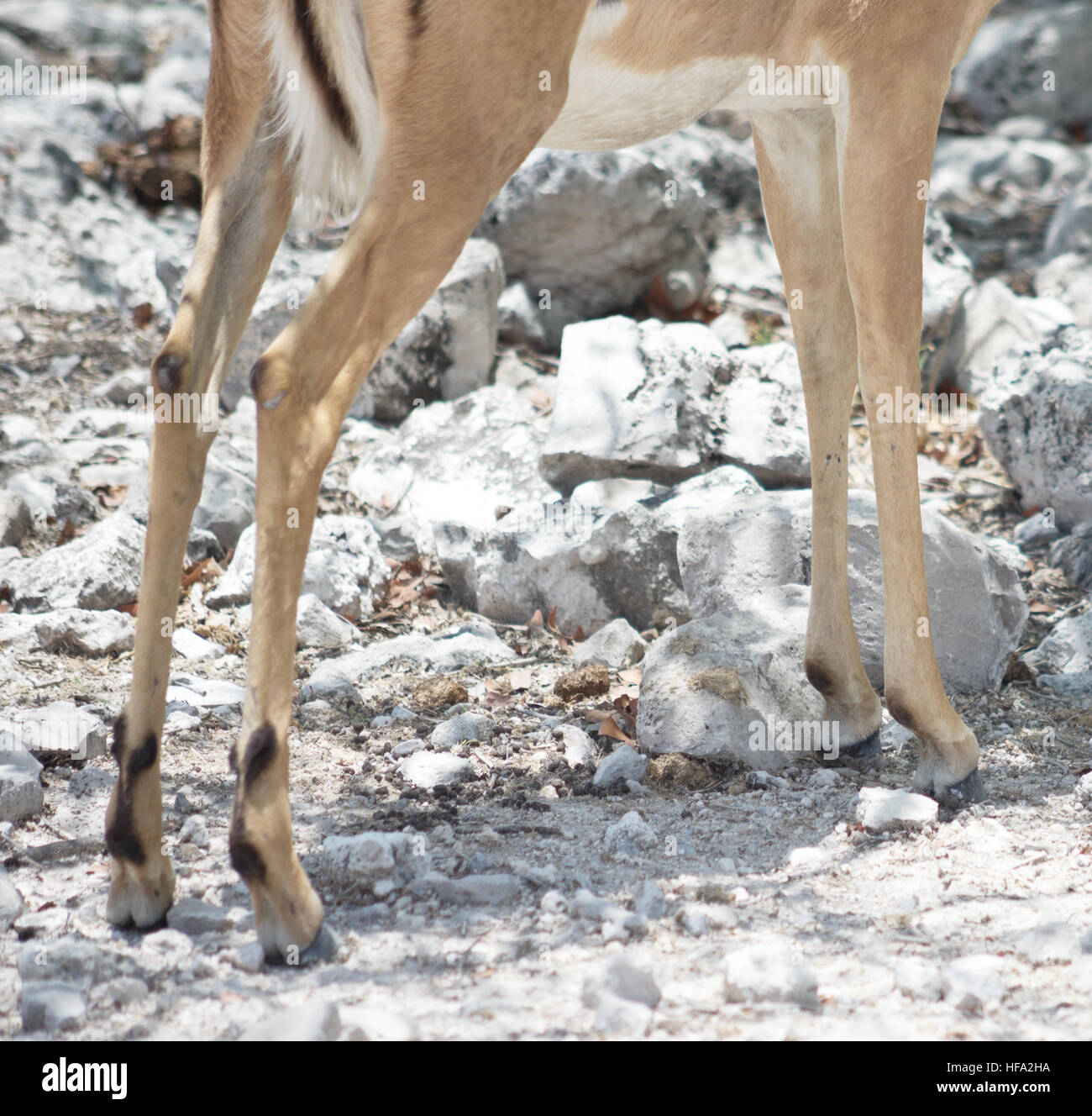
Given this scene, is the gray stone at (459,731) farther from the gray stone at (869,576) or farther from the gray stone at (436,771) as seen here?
the gray stone at (869,576)

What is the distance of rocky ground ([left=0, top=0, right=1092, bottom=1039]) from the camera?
264 centimetres

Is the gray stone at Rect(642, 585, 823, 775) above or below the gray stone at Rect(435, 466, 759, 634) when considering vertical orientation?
below

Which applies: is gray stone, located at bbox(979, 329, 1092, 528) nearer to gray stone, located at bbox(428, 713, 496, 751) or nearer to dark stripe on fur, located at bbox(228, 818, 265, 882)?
gray stone, located at bbox(428, 713, 496, 751)

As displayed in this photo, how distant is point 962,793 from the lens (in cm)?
371

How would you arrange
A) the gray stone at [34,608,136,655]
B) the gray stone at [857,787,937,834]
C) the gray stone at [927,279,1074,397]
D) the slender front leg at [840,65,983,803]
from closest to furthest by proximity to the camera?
the gray stone at [857,787,937,834] → the slender front leg at [840,65,983,803] → the gray stone at [34,608,136,655] → the gray stone at [927,279,1074,397]

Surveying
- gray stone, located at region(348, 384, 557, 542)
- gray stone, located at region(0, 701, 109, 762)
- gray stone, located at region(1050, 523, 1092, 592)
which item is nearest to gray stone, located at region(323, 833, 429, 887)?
gray stone, located at region(0, 701, 109, 762)

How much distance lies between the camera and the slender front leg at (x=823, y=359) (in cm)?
407

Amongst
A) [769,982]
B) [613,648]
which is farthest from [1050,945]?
[613,648]

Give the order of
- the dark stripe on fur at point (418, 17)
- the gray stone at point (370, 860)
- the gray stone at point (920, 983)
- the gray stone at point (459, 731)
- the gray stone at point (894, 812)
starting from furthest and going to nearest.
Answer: the gray stone at point (459, 731) < the gray stone at point (894, 812) < the gray stone at point (370, 860) < the dark stripe on fur at point (418, 17) < the gray stone at point (920, 983)

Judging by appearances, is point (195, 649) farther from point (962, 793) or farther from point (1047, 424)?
point (1047, 424)

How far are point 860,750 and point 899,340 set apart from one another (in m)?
1.37

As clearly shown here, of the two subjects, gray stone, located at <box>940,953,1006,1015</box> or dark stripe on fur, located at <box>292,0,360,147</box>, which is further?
dark stripe on fur, located at <box>292,0,360,147</box>

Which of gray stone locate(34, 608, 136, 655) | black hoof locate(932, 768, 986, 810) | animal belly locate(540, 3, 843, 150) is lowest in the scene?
black hoof locate(932, 768, 986, 810)

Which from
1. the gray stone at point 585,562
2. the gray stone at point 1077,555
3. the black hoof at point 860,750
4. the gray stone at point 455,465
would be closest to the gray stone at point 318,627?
the gray stone at point 585,562
